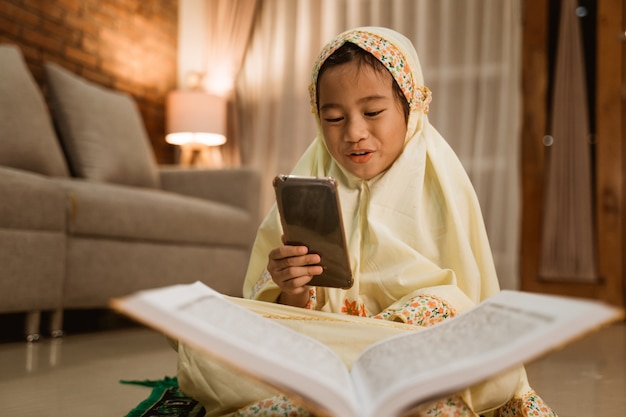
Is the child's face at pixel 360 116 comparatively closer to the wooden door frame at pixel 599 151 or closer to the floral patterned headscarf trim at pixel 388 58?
the floral patterned headscarf trim at pixel 388 58

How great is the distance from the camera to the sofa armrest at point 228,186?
2.99 m

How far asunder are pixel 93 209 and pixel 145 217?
240mm

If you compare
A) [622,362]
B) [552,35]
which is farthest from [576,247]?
[622,362]

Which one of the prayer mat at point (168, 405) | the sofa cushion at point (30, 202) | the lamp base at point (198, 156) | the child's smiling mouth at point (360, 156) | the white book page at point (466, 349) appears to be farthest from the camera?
the lamp base at point (198, 156)

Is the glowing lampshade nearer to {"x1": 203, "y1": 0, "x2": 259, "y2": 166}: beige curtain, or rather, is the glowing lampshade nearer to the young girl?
{"x1": 203, "y1": 0, "x2": 259, "y2": 166}: beige curtain

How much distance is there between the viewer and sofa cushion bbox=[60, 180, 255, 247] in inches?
81.5

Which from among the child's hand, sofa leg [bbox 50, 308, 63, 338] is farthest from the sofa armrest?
the child's hand

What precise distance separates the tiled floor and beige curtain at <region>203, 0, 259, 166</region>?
87.1 inches

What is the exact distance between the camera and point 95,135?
277cm

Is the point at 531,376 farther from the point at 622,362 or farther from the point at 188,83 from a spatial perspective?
the point at 188,83

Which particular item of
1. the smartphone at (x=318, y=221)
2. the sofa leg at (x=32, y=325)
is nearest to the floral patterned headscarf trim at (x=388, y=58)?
the smartphone at (x=318, y=221)

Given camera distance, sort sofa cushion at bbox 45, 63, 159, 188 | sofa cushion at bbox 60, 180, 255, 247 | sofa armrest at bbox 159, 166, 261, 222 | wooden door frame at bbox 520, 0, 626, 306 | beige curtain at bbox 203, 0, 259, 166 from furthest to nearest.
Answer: beige curtain at bbox 203, 0, 259, 166, wooden door frame at bbox 520, 0, 626, 306, sofa armrest at bbox 159, 166, 261, 222, sofa cushion at bbox 45, 63, 159, 188, sofa cushion at bbox 60, 180, 255, 247

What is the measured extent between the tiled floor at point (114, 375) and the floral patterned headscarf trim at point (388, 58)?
62 cm

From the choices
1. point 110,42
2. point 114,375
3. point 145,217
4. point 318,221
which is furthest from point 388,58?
point 110,42
